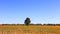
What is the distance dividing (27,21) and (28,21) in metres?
0.55

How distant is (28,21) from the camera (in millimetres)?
75625

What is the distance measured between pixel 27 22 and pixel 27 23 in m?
0.98

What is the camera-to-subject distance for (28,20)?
248 ft

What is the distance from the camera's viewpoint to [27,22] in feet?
248

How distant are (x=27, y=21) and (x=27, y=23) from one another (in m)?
1.42

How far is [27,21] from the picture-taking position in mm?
75250

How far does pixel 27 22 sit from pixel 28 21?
59cm

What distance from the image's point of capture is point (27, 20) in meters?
75.5

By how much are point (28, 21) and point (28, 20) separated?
1.38 ft

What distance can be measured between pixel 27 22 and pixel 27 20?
0.83 metres

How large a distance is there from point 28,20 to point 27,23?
1.57 metres

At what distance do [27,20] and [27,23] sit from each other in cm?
154
